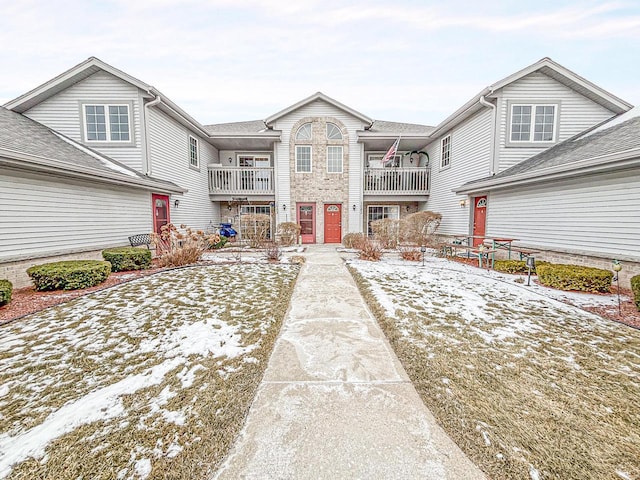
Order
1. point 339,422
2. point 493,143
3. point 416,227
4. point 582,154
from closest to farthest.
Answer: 1. point 339,422
2. point 582,154
3. point 493,143
4. point 416,227

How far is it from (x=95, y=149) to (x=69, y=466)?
11.5 metres

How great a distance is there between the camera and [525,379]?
2488 mm

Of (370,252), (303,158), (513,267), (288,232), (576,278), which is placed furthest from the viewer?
(303,158)

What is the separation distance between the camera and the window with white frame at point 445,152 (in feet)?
40.1

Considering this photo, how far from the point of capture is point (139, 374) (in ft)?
8.41

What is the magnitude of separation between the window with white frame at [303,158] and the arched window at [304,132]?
1.50ft

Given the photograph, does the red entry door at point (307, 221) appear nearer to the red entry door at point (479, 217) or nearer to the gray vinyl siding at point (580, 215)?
the red entry door at point (479, 217)

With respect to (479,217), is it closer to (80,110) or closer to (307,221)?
(307,221)

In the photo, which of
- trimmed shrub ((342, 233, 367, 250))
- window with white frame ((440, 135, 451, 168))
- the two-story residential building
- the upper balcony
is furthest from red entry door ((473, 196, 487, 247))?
trimmed shrub ((342, 233, 367, 250))

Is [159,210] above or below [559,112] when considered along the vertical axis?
below

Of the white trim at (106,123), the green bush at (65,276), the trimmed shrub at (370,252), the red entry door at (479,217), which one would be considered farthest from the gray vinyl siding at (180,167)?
the red entry door at (479,217)

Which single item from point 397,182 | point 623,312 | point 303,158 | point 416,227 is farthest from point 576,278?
point 303,158

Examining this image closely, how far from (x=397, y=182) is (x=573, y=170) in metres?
8.10

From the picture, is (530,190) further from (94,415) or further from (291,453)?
(94,415)
